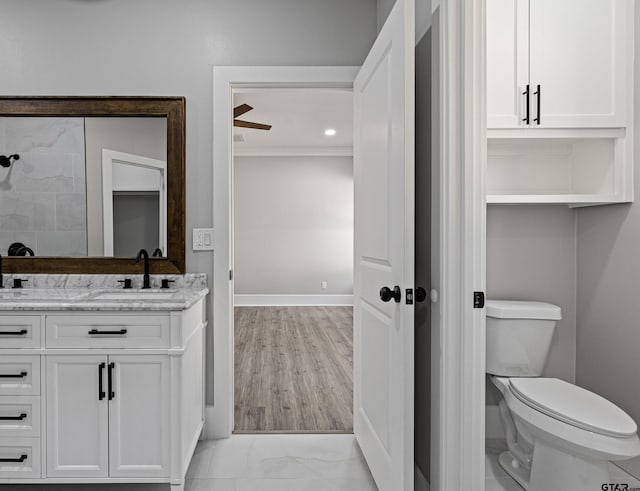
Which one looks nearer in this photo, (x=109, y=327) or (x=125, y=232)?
(x=109, y=327)

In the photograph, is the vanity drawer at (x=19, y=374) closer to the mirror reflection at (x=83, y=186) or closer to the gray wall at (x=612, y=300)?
the mirror reflection at (x=83, y=186)

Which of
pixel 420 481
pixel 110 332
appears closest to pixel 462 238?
pixel 420 481

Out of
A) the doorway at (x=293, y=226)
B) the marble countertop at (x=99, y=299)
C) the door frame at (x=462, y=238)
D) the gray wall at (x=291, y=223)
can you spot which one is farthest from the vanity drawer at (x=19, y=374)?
the gray wall at (x=291, y=223)

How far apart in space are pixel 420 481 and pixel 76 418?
1499 mm

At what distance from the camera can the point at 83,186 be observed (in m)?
2.57

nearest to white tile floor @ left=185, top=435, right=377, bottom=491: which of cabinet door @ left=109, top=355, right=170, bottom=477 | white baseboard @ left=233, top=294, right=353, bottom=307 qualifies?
Answer: cabinet door @ left=109, top=355, right=170, bottom=477

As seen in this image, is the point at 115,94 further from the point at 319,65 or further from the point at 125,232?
the point at 319,65

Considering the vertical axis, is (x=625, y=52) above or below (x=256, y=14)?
below

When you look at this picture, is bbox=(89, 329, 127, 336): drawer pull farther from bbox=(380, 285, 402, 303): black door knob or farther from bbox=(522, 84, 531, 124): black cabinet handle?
bbox=(522, 84, 531, 124): black cabinet handle

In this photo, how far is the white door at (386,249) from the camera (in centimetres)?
160

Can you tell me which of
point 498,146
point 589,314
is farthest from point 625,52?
point 589,314

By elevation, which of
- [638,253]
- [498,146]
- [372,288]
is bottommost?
[372,288]

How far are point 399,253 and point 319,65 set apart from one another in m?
1.49

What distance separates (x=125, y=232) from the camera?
257cm
